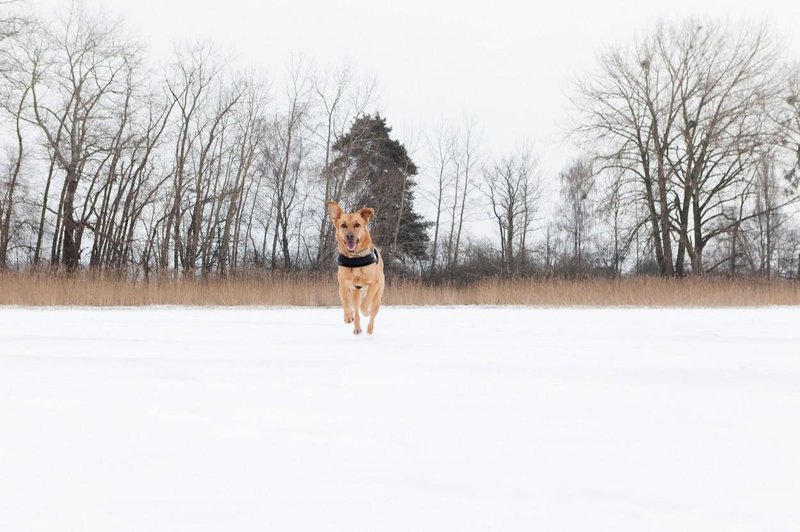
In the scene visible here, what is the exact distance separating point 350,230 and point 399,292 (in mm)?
8847

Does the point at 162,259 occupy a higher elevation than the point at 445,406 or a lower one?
higher

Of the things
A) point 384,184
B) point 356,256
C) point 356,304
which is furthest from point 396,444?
point 384,184

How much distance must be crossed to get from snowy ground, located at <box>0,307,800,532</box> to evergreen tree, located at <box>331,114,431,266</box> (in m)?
21.5

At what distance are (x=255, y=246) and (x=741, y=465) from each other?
3346 cm

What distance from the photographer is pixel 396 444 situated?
1.76m

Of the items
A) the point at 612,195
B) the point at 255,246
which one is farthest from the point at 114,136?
the point at 612,195

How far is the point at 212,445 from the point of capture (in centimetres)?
172

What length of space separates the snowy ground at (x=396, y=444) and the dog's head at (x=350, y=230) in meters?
1.64

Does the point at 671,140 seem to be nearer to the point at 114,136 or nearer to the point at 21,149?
the point at 114,136

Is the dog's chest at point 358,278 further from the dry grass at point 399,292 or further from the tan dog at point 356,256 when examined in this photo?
the dry grass at point 399,292

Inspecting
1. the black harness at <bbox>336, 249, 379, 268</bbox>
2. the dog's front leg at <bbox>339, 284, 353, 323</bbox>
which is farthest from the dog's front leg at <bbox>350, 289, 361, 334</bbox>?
the black harness at <bbox>336, 249, 379, 268</bbox>

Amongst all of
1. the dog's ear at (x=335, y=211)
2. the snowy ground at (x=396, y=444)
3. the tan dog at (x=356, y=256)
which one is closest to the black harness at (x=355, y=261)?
the tan dog at (x=356, y=256)

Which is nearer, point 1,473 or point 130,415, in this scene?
point 1,473

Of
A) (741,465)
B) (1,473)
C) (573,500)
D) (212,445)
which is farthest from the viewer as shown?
(212,445)
